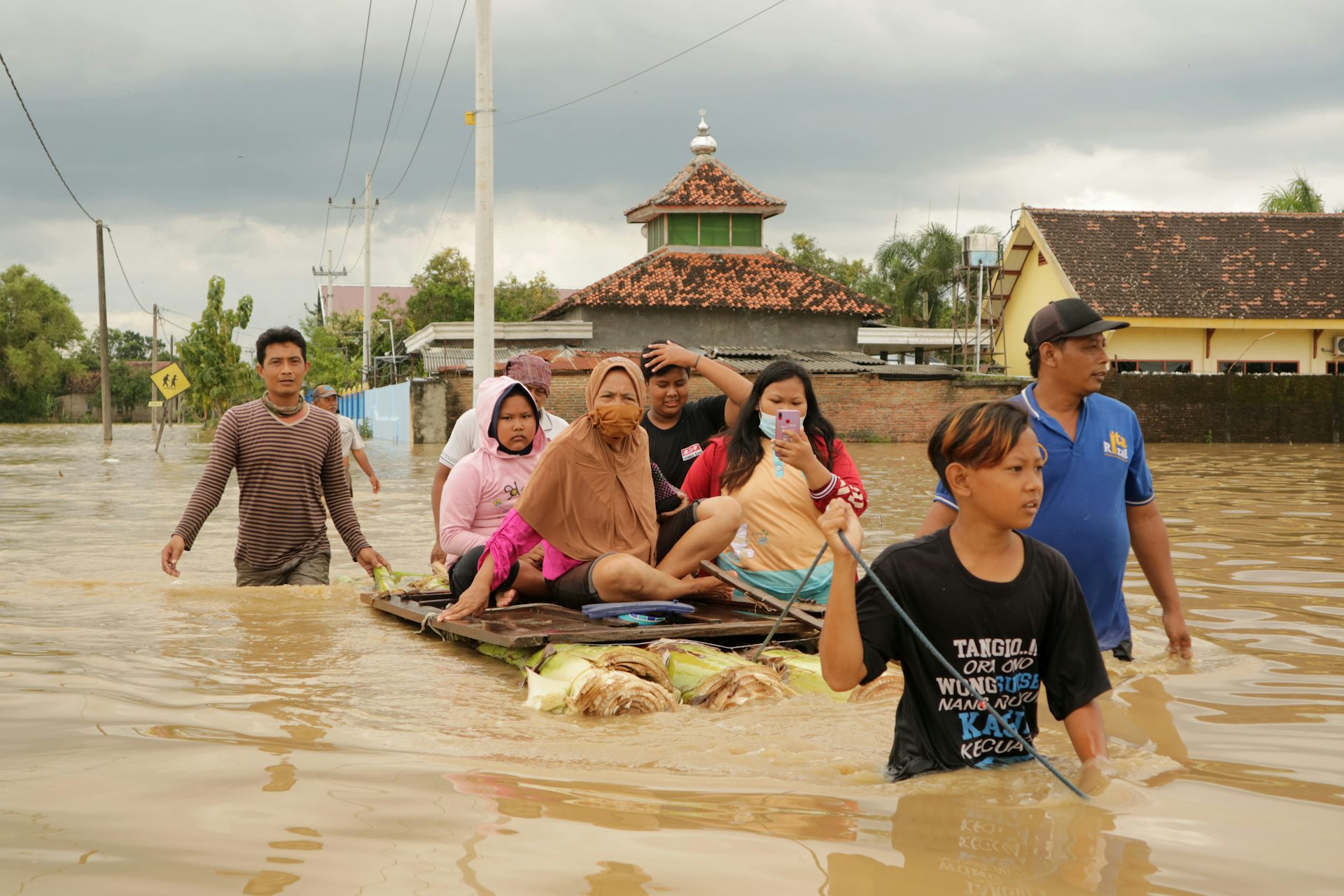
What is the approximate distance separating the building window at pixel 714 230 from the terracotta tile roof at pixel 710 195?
20.6 inches

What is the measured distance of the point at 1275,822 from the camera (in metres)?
3.31

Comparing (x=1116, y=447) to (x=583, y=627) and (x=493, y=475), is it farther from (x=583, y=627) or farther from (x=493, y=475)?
(x=493, y=475)

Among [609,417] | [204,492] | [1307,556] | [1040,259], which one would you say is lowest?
[1307,556]

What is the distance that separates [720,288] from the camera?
120 feet

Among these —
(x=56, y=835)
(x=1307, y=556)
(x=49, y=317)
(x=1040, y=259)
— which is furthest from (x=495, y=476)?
(x=49, y=317)

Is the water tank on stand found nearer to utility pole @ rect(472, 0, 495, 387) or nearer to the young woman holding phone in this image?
utility pole @ rect(472, 0, 495, 387)

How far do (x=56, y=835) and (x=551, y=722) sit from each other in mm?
2043

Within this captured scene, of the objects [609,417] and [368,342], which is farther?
[368,342]

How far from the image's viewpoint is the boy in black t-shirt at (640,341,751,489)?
666 cm

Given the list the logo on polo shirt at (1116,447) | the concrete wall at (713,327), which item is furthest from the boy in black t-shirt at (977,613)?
the concrete wall at (713,327)

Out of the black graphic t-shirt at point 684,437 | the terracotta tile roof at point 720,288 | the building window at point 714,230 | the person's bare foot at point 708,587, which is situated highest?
the building window at point 714,230

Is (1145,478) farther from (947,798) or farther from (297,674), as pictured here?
(297,674)

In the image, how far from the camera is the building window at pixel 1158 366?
3409 cm

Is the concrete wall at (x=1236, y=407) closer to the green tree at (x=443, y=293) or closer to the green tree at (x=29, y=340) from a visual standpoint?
the green tree at (x=443, y=293)
